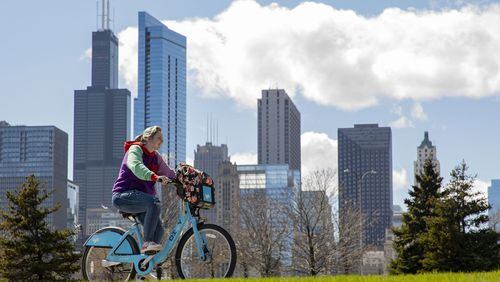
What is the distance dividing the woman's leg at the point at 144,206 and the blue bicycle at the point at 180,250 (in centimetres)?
23

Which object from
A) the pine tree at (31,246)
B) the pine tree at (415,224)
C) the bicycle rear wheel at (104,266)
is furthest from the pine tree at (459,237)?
the bicycle rear wheel at (104,266)

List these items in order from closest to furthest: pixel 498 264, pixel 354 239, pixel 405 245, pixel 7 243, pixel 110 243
A: pixel 110 243 < pixel 7 243 < pixel 498 264 < pixel 405 245 < pixel 354 239

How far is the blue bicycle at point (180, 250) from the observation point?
34.9 feet

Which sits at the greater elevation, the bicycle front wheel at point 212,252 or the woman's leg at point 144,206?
the woman's leg at point 144,206

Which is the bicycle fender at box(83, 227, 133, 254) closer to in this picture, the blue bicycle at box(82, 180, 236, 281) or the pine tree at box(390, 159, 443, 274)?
the blue bicycle at box(82, 180, 236, 281)

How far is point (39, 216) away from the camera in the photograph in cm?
3120

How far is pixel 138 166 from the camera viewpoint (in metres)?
10.5

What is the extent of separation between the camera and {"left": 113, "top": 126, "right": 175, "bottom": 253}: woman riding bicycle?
1055 cm

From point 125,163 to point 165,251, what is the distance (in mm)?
1207

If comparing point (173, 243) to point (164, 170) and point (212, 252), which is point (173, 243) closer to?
point (212, 252)

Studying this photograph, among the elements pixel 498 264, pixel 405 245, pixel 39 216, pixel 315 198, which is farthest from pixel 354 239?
pixel 39 216

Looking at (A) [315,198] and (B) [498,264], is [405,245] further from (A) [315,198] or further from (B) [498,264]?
(A) [315,198]

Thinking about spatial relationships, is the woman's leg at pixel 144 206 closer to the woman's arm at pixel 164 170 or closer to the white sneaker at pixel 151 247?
the white sneaker at pixel 151 247

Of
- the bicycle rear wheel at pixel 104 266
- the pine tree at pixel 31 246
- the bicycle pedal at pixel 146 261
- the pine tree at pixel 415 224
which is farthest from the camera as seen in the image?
the pine tree at pixel 415 224
